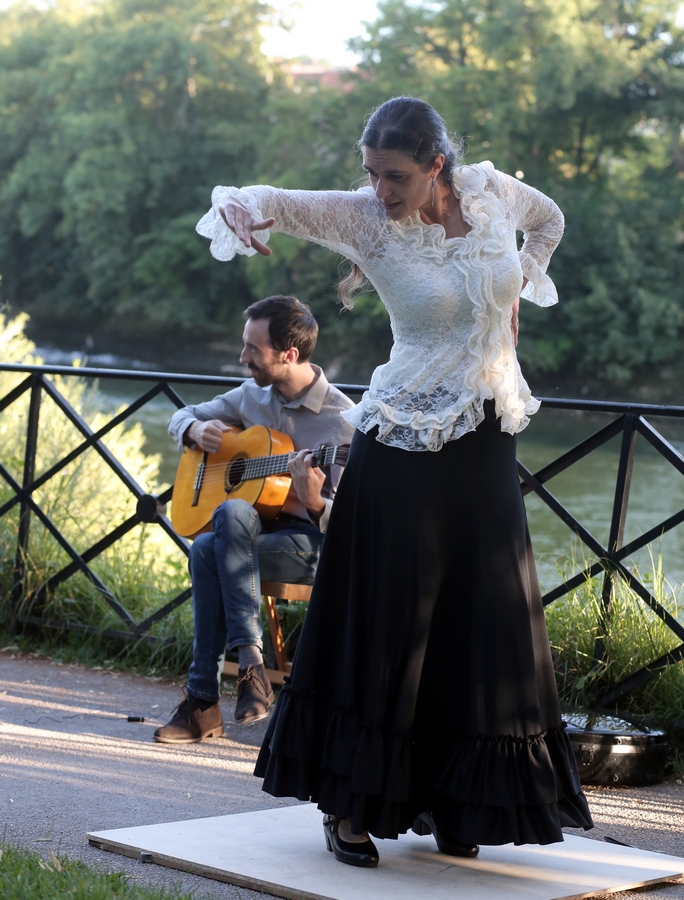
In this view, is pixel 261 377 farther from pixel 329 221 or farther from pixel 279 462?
pixel 329 221

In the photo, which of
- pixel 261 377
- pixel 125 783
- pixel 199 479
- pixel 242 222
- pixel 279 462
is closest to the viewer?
pixel 242 222

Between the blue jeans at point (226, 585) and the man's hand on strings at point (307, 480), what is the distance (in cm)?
23

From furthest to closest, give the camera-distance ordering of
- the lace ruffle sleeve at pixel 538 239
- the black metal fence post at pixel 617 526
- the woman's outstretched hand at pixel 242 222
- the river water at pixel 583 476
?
the river water at pixel 583 476, the black metal fence post at pixel 617 526, the lace ruffle sleeve at pixel 538 239, the woman's outstretched hand at pixel 242 222

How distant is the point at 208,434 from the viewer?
3.99 m

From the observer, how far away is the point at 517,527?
8.29ft

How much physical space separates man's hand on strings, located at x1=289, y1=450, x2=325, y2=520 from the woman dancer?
1033 mm

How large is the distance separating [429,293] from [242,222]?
45 centimetres

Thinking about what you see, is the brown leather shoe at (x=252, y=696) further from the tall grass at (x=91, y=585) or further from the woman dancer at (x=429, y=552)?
the woman dancer at (x=429, y=552)

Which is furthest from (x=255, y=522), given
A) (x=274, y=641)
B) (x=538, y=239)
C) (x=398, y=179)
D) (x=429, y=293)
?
(x=398, y=179)

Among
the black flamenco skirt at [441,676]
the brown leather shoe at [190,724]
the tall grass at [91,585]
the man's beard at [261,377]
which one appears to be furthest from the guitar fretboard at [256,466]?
the black flamenco skirt at [441,676]

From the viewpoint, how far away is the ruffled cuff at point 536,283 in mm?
2955

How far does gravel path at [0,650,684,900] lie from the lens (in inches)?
108

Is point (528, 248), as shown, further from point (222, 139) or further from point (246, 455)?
point (222, 139)

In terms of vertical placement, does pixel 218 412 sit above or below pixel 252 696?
above
